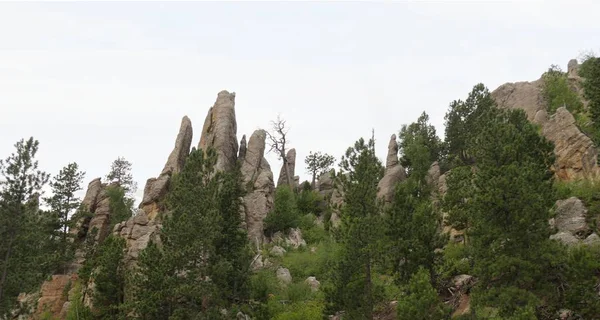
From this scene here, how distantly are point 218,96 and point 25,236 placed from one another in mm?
37800

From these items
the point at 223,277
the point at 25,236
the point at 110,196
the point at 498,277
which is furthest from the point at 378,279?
the point at 110,196

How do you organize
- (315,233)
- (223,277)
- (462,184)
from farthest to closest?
(315,233) → (462,184) → (223,277)

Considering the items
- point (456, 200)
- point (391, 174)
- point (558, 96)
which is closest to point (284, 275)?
point (456, 200)

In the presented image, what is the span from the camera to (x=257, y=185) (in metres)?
59.2

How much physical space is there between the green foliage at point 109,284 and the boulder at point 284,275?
12807 millimetres

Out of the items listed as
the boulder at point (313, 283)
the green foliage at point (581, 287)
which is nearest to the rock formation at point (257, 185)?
the boulder at point (313, 283)

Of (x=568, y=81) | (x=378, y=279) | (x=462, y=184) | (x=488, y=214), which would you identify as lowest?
(x=378, y=279)

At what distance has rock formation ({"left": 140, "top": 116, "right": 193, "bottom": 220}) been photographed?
56.1 meters

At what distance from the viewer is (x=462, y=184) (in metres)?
35.3

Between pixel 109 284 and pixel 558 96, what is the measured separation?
54.5m

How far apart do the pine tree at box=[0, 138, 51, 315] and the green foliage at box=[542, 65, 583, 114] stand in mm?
55199

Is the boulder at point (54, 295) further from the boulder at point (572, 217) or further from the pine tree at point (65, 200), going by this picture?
the boulder at point (572, 217)

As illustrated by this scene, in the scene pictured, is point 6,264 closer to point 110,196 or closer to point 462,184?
point 110,196

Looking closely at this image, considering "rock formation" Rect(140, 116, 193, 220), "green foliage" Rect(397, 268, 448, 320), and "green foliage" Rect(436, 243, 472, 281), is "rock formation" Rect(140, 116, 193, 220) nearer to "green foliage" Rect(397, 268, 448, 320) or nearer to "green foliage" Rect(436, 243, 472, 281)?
"green foliage" Rect(436, 243, 472, 281)
